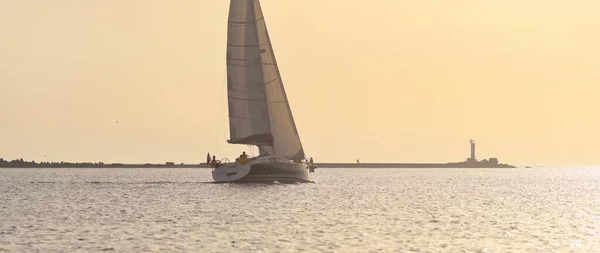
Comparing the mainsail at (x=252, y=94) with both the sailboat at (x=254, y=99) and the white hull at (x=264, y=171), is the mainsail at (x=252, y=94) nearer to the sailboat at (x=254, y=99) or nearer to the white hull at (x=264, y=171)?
the sailboat at (x=254, y=99)

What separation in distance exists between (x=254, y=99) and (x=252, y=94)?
0.55 metres

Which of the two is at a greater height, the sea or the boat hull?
the boat hull

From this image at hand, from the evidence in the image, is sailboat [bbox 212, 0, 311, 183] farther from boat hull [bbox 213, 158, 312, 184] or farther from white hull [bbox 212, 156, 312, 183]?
white hull [bbox 212, 156, 312, 183]

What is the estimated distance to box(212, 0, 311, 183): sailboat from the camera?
106000 mm

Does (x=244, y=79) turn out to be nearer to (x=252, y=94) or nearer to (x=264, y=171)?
(x=252, y=94)

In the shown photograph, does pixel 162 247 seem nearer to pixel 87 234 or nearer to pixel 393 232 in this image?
pixel 87 234

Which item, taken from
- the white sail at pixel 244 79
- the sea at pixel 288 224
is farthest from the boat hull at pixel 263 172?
the sea at pixel 288 224

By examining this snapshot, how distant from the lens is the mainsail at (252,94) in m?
106

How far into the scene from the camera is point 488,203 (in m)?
90.4

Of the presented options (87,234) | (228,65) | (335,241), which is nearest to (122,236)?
(87,234)

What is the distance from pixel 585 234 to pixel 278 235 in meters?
14.7

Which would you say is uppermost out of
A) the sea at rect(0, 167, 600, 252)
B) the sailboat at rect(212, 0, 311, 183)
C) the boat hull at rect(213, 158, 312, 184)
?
the sailboat at rect(212, 0, 311, 183)

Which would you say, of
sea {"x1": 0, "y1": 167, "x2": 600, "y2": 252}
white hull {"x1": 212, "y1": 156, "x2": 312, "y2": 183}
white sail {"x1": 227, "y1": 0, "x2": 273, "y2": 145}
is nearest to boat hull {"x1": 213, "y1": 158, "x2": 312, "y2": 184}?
white hull {"x1": 212, "y1": 156, "x2": 312, "y2": 183}

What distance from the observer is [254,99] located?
106875 mm
